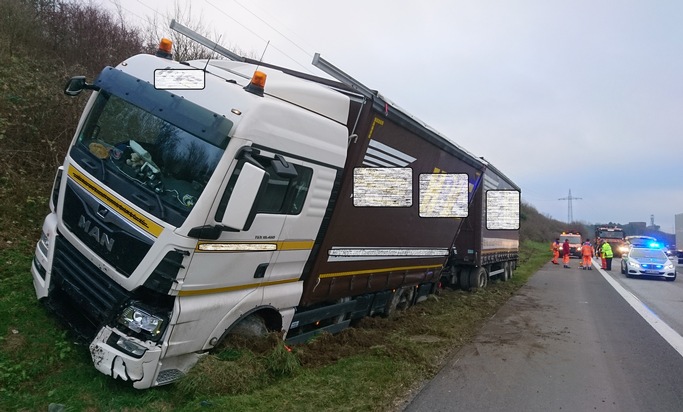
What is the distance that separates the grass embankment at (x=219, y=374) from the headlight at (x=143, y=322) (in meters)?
0.54

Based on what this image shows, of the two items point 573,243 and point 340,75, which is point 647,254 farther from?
point 340,75

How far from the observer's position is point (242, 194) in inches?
146

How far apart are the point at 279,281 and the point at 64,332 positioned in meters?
2.08

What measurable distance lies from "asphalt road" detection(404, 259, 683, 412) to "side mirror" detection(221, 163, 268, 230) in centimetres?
242

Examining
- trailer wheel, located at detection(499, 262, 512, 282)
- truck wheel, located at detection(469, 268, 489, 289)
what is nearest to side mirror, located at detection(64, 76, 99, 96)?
truck wheel, located at detection(469, 268, 489, 289)

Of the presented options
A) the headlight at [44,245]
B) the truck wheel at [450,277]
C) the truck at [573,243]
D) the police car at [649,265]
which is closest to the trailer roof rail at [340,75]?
the headlight at [44,245]

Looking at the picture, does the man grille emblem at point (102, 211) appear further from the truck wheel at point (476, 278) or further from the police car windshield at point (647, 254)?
the police car windshield at point (647, 254)

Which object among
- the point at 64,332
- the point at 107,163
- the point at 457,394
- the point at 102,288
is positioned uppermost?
Result: the point at 107,163

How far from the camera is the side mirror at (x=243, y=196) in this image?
369cm

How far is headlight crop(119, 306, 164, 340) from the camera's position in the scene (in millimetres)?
3914

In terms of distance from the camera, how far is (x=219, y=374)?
13.9ft

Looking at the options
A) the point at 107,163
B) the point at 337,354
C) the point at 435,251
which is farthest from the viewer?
the point at 435,251

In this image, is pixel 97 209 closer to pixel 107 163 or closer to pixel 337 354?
pixel 107 163

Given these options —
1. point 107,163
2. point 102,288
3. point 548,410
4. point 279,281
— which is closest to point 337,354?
point 279,281
